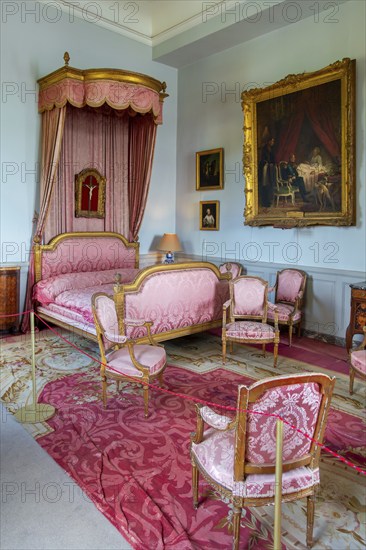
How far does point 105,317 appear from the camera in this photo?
11.0 feet

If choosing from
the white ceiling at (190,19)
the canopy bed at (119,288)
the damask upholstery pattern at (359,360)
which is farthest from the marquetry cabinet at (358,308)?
the white ceiling at (190,19)

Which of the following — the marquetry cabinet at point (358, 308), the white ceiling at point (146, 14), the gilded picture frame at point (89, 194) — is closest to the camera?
the marquetry cabinet at point (358, 308)

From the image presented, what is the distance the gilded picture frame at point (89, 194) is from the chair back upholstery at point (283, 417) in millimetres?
4641

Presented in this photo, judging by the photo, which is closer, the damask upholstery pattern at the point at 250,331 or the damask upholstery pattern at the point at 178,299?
the damask upholstery pattern at the point at 178,299

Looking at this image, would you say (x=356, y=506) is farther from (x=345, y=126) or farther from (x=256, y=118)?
(x=256, y=118)

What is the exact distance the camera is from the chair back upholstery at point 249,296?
14.7ft

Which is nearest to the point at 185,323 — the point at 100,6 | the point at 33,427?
the point at 33,427

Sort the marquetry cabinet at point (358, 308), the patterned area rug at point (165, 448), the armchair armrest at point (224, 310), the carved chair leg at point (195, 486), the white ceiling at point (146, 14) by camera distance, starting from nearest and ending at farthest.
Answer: the patterned area rug at point (165, 448) → the carved chair leg at point (195, 486) → the marquetry cabinet at point (358, 308) → the armchair armrest at point (224, 310) → the white ceiling at point (146, 14)

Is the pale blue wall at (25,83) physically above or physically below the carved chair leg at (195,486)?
above

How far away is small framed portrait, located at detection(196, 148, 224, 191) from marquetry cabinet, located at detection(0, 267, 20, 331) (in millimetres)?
2977

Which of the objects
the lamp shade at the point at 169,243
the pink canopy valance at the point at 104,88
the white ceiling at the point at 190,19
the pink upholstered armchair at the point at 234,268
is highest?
the white ceiling at the point at 190,19

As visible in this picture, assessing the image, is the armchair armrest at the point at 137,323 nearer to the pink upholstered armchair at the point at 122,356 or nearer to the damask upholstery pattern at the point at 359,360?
the pink upholstered armchair at the point at 122,356

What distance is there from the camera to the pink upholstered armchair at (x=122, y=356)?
3.04m

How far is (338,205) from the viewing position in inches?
187
